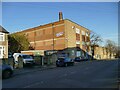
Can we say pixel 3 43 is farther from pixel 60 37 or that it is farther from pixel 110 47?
pixel 110 47

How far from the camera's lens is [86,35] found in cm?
7600

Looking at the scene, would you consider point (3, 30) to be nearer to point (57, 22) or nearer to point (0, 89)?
point (57, 22)

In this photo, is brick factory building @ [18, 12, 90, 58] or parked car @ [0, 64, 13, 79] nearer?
parked car @ [0, 64, 13, 79]

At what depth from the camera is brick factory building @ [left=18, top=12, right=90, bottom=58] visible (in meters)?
57.3

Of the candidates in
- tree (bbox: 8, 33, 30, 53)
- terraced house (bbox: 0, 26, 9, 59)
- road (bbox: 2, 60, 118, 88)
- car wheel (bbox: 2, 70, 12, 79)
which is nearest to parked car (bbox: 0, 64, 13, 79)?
car wheel (bbox: 2, 70, 12, 79)

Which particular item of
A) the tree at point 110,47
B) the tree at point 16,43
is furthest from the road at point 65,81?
the tree at point 110,47

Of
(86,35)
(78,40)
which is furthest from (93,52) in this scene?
(78,40)

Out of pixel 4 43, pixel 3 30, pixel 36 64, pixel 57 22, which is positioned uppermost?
pixel 57 22

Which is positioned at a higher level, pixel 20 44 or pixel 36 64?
pixel 20 44

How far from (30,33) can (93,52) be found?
27.0 meters

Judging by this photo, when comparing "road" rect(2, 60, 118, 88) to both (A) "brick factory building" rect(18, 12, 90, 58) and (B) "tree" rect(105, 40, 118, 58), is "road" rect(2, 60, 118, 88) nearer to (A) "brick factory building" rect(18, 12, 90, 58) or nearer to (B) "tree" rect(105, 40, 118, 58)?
(A) "brick factory building" rect(18, 12, 90, 58)

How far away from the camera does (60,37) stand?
190 ft

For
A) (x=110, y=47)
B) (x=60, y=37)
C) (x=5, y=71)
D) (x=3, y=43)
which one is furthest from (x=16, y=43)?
(x=110, y=47)

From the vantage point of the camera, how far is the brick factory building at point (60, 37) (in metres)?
57.3
